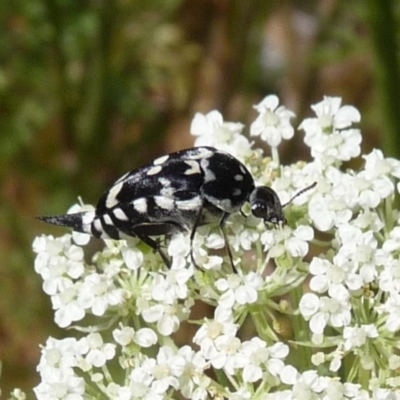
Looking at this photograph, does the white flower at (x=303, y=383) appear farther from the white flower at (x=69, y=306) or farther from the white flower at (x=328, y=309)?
the white flower at (x=69, y=306)

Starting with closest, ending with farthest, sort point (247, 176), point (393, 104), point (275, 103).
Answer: point (247, 176)
point (275, 103)
point (393, 104)

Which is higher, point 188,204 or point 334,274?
point 188,204

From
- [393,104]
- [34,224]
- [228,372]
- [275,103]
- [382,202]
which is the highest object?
[34,224]

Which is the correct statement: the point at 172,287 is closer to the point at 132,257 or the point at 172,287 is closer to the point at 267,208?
the point at 132,257

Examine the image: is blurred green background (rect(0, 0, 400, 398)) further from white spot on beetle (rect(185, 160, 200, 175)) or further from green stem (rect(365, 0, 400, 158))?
white spot on beetle (rect(185, 160, 200, 175))

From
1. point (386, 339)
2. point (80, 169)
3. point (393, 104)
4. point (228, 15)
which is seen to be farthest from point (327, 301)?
point (228, 15)

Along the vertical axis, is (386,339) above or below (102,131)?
below

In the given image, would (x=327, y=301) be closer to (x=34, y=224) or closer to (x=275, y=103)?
(x=275, y=103)

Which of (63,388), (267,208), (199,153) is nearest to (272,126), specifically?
(199,153)
